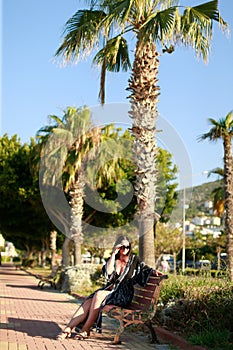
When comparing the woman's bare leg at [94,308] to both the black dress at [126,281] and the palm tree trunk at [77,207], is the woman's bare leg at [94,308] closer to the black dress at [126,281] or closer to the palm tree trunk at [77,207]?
the black dress at [126,281]

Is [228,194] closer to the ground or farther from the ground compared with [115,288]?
farther from the ground

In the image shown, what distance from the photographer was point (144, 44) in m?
12.8

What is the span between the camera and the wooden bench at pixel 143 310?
27.9 feet

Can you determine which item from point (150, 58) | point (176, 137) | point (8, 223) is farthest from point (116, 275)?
point (8, 223)

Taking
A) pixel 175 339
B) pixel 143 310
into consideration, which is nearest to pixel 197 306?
pixel 175 339

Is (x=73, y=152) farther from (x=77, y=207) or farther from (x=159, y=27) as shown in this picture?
(x=159, y=27)

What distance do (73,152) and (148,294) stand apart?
18.2 m

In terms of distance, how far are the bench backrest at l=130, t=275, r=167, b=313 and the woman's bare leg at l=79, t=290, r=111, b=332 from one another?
55cm

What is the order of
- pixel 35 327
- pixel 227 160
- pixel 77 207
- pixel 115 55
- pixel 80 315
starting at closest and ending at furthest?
pixel 80 315 → pixel 35 327 → pixel 115 55 → pixel 227 160 → pixel 77 207

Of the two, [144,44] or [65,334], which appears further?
[144,44]

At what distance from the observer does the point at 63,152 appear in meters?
26.3

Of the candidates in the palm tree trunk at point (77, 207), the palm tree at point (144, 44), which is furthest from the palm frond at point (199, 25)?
the palm tree trunk at point (77, 207)

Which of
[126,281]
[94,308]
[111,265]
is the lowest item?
[94,308]

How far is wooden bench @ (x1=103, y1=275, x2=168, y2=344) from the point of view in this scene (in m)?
8.50
